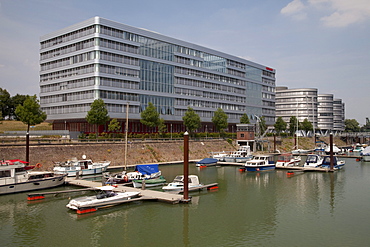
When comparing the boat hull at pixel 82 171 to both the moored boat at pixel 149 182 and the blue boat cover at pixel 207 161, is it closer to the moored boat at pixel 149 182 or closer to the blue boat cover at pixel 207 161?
the moored boat at pixel 149 182

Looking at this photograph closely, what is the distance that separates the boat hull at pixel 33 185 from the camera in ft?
145

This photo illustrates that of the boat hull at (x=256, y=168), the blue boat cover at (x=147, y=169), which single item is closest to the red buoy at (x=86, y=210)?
the blue boat cover at (x=147, y=169)

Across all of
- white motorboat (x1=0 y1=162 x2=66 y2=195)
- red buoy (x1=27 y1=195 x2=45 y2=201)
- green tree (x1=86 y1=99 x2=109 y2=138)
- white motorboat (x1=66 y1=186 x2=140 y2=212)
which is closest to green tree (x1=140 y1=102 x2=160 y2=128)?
green tree (x1=86 y1=99 x2=109 y2=138)

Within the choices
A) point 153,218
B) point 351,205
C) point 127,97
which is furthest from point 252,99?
point 153,218

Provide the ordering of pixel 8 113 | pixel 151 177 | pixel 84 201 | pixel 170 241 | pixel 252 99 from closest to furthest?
pixel 170 241 → pixel 84 201 → pixel 151 177 → pixel 8 113 → pixel 252 99

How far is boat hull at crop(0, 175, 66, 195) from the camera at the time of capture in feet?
145

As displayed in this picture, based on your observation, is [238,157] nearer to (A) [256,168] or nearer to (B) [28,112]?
(A) [256,168]

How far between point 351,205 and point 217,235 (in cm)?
2024

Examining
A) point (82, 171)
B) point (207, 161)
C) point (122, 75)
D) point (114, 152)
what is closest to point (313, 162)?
point (207, 161)

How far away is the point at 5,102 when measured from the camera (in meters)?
135

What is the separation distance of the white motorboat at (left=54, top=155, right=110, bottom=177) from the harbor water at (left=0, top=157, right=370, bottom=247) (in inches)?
A: 502

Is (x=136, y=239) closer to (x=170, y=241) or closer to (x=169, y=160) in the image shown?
(x=170, y=241)

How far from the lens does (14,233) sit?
2991cm

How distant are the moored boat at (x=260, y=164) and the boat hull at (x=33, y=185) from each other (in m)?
38.5
